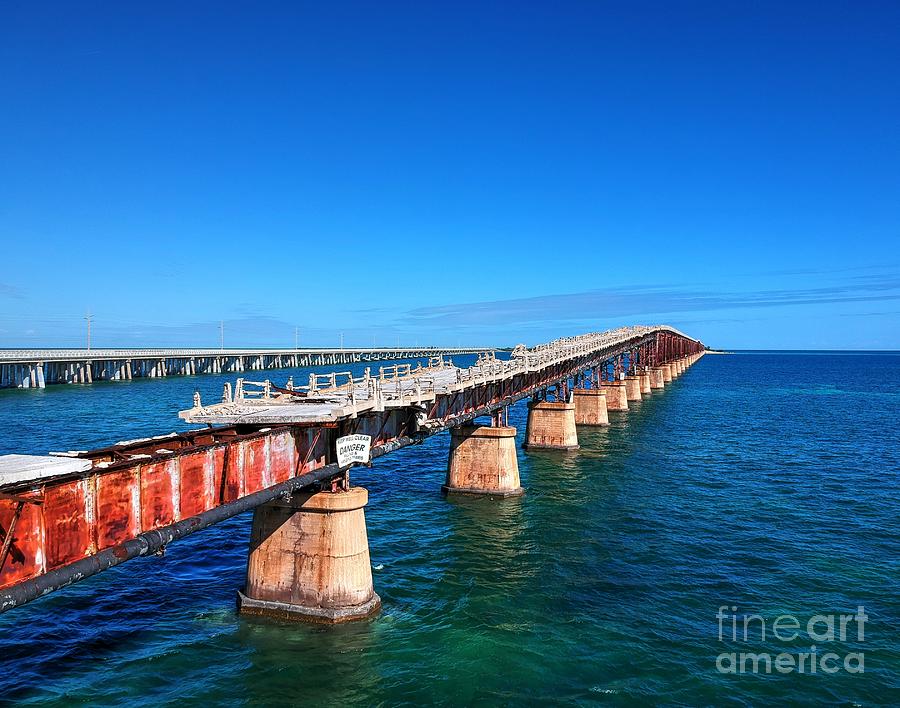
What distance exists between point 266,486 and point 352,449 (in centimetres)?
389

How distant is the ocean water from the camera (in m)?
17.5

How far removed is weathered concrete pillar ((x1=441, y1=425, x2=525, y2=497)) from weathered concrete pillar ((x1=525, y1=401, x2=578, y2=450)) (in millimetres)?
15398

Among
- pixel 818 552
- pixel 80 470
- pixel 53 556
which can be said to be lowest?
pixel 818 552

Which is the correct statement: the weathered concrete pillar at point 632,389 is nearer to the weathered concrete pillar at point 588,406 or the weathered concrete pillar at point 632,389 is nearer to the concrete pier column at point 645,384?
the concrete pier column at point 645,384

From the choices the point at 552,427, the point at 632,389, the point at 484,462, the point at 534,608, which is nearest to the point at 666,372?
the point at 632,389

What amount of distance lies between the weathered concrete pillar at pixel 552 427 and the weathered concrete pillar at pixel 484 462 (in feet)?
50.5

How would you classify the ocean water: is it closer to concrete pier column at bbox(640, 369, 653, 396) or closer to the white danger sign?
the white danger sign

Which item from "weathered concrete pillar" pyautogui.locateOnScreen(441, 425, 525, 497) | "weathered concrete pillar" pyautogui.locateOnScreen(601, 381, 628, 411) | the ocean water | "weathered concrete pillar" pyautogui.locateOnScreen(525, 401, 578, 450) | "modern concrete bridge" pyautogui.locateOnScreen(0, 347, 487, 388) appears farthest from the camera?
"modern concrete bridge" pyautogui.locateOnScreen(0, 347, 487, 388)

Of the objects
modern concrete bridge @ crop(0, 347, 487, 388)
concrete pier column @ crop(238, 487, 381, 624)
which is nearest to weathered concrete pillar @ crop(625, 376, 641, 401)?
modern concrete bridge @ crop(0, 347, 487, 388)

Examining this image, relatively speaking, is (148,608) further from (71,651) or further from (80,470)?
(80,470)

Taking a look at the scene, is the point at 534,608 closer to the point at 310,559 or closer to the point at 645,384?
the point at 310,559

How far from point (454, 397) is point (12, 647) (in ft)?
64.6

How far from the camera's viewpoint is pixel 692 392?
119188mm

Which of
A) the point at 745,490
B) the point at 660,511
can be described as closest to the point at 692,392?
the point at 745,490
